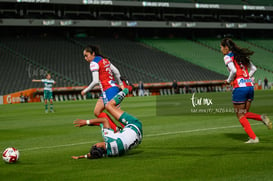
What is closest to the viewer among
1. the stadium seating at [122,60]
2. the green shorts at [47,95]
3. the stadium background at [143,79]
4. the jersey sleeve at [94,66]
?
the stadium background at [143,79]

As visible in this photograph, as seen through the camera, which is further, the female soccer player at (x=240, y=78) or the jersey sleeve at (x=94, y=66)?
the jersey sleeve at (x=94, y=66)

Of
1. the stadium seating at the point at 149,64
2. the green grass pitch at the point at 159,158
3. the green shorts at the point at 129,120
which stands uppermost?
the green shorts at the point at 129,120

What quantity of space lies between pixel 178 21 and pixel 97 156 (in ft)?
209

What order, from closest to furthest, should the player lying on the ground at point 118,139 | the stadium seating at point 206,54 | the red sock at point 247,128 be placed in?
the player lying on the ground at point 118,139, the red sock at point 247,128, the stadium seating at point 206,54

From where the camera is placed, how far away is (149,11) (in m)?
71.6

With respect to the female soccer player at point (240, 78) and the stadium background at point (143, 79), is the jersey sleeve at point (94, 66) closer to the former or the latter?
the stadium background at point (143, 79)

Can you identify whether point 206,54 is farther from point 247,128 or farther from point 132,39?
point 247,128

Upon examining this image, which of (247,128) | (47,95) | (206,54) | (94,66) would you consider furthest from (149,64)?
(247,128)

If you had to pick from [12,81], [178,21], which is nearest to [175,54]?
[178,21]

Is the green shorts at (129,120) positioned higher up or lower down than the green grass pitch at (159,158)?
higher up

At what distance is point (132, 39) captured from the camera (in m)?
70.5

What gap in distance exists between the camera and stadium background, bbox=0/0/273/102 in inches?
2124

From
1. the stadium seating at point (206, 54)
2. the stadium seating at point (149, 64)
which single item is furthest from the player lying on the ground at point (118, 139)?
the stadium seating at point (206, 54)

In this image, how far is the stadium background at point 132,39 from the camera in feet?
177
